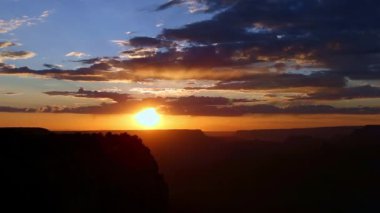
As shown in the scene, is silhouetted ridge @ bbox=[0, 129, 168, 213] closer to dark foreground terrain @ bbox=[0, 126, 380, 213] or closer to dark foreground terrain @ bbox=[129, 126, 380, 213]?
dark foreground terrain @ bbox=[0, 126, 380, 213]

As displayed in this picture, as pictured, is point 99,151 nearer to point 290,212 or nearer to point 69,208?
point 69,208

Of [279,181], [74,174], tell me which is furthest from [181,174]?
[74,174]

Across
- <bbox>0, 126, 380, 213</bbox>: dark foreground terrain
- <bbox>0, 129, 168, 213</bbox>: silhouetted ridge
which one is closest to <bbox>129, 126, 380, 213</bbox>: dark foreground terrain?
<bbox>0, 126, 380, 213</bbox>: dark foreground terrain

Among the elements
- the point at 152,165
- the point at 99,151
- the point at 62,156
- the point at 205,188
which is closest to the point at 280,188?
the point at 205,188

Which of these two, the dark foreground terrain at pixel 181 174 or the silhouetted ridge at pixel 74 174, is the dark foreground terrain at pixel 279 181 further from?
the silhouetted ridge at pixel 74 174

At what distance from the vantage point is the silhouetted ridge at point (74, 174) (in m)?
38.4

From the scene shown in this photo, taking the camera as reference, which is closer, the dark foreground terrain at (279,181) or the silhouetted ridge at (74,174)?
the silhouetted ridge at (74,174)

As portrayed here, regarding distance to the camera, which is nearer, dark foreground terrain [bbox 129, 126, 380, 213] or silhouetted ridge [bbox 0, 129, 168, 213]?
silhouetted ridge [bbox 0, 129, 168, 213]

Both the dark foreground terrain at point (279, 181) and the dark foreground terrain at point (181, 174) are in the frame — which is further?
the dark foreground terrain at point (279, 181)

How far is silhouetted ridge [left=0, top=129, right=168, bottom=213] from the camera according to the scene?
3838 centimetres

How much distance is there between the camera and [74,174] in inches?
1681

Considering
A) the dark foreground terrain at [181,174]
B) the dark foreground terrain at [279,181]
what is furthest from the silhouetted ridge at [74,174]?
the dark foreground terrain at [279,181]

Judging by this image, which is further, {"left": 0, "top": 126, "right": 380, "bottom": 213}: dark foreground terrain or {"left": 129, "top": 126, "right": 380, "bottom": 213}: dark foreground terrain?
{"left": 129, "top": 126, "right": 380, "bottom": 213}: dark foreground terrain

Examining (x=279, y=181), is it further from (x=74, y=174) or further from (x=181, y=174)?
(x=74, y=174)
